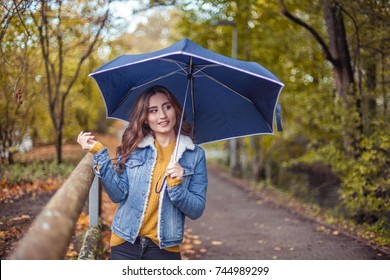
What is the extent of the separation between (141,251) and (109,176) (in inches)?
21.5

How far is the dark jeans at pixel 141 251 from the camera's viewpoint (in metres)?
2.95

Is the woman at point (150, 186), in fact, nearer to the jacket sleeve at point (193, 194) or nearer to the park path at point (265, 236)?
the jacket sleeve at point (193, 194)

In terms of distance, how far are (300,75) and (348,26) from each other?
201 inches

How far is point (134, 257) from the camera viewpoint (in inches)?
117

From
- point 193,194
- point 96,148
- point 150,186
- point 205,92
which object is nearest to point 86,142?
point 96,148

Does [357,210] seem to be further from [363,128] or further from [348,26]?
[348,26]

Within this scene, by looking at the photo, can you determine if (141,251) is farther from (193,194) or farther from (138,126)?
(138,126)

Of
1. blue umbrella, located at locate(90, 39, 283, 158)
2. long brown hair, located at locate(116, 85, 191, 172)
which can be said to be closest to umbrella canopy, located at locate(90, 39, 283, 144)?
blue umbrella, located at locate(90, 39, 283, 158)

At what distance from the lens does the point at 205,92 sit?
3924 mm

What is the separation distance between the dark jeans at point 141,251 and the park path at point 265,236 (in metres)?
3.44

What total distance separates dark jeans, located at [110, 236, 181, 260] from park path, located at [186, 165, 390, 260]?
11.3 feet

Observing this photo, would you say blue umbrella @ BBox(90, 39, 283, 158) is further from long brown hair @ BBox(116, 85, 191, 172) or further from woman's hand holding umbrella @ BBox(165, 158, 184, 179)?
woman's hand holding umbrella @ BBox(165, 158, 184, 179)

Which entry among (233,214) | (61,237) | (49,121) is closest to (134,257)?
(61,237)

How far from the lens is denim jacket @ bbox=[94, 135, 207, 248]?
9.37 ft
